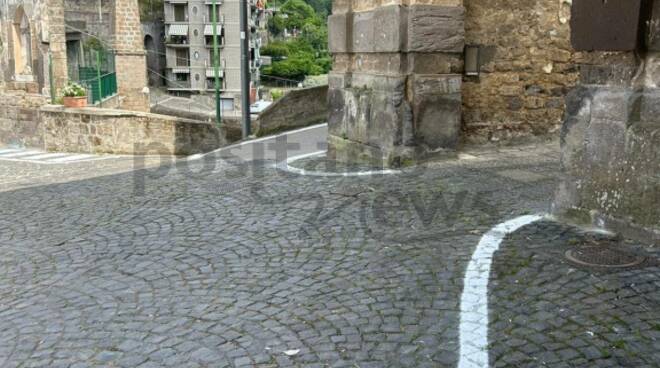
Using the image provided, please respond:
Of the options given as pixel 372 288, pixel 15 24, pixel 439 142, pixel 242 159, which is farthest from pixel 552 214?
pixel 15 24

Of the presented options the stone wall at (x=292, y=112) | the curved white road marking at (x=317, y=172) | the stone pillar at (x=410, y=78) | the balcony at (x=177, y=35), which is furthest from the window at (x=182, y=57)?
the stone pillar at (x=410, y=78)

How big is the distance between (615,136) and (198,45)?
195 feet

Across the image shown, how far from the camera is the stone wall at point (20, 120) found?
64.8 ft

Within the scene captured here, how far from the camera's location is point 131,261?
5023mm

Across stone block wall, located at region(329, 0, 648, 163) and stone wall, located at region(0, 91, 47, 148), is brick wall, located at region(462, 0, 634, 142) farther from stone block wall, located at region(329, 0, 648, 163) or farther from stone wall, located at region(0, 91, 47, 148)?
stone wall, located at region(0, 91, 47, 148)

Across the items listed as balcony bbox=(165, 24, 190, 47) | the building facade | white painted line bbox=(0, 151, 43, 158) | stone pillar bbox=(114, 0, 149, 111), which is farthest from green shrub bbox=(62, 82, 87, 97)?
balcony bbox=(165, 24, 190, 47)

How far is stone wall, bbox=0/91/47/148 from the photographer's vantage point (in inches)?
778

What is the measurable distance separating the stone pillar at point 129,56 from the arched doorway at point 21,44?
5699 millimetres

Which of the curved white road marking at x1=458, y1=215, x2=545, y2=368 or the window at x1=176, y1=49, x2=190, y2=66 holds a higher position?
the window at x1=176, y1=49, x2=190, y2=66

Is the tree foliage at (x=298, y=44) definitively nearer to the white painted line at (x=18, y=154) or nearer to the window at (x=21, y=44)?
the window at (x=21, y=44)

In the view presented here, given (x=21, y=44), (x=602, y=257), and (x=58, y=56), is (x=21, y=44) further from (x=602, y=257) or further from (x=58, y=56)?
(x=602, y=257)

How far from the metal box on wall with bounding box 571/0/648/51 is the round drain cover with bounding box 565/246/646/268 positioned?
145cm

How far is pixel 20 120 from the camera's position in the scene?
2033 centimetres

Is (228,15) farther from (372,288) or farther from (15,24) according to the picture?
(372,288)
